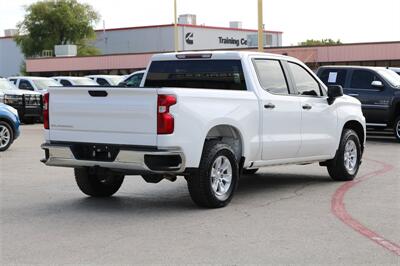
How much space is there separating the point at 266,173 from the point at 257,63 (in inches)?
115

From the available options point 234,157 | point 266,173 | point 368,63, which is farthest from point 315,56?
point 234,157

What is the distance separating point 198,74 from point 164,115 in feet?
6.73

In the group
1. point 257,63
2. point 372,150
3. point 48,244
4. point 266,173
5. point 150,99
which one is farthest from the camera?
point 372,150

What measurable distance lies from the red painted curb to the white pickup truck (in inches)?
23.0

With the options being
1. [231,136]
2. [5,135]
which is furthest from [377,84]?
[231,136]

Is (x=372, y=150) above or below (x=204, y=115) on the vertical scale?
below

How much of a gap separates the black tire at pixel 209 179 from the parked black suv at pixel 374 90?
34.1 ft

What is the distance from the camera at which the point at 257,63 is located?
9.45 metres

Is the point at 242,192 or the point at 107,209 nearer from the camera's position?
the point at 107,209

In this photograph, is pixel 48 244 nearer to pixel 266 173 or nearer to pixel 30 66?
pixel 266 173

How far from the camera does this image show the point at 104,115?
809cm

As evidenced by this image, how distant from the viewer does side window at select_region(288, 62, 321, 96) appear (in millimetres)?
10050

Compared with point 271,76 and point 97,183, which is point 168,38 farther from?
point 97,183

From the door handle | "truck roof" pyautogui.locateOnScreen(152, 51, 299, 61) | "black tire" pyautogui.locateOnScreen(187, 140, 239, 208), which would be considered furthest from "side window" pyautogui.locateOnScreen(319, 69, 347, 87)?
"black tire" pyautogui.locateOnScreen(187, 140, 239, 208)
